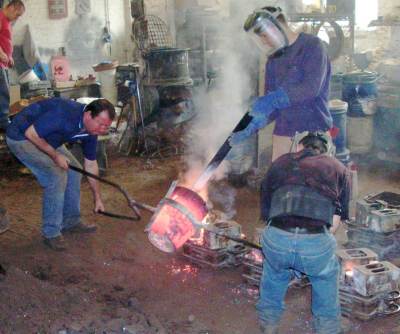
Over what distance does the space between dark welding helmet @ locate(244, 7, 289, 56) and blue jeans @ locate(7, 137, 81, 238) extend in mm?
2511

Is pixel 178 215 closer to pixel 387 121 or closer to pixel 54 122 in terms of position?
pixel 54 122

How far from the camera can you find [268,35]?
16.0 ft

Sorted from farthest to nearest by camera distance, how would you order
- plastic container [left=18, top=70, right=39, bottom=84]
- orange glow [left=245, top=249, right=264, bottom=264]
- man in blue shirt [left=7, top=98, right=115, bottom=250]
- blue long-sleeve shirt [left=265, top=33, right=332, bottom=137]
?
plastic container [left=18, top=70, right=39, bottom=84] < man in blue shirt [left=7, top=98, right=115, bottom=250] < orange glow [left=245, top=249, right=264, bottom=264] < blue long-sleeve shirt [left=265, top=33, right=332, bottom=137]

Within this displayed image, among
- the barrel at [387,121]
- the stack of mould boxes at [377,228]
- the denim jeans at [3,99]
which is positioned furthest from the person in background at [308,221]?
the denim jeans at [3,99]

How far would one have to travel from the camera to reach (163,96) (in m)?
10.2

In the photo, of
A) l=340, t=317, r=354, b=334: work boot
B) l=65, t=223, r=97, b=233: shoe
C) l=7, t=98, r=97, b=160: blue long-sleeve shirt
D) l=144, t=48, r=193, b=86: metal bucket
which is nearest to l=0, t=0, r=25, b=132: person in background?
l=144, t=48, r=193, b=86: metal bucket

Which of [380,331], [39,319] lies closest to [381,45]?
[380,331]

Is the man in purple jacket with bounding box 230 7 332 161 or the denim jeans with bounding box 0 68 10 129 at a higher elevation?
the man in purple jacket with bounding box 230 7 332 161

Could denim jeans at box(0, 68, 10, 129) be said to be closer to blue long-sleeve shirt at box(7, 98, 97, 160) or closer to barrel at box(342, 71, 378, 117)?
blue long-sleeve shirt at box(7, 98, 97, 160)

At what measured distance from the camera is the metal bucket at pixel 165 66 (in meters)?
9.82

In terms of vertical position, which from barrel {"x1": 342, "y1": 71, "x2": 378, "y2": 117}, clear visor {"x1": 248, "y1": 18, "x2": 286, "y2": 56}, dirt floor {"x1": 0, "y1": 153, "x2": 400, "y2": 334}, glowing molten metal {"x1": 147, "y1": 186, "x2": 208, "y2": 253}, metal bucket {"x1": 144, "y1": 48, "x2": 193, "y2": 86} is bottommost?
dirt floor {"x1": 0, "y1": 153, "x2": 400, "y2": 334}

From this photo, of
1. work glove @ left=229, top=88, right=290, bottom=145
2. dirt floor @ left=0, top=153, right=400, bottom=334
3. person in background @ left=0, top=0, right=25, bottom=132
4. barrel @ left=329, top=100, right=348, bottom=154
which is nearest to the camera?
dirt floor @ left=0, top=153, right=400, bottom=334

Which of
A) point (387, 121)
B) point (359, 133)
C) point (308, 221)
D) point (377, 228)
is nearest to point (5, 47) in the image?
point (359, 133)

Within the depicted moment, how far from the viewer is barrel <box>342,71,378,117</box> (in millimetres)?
8797
